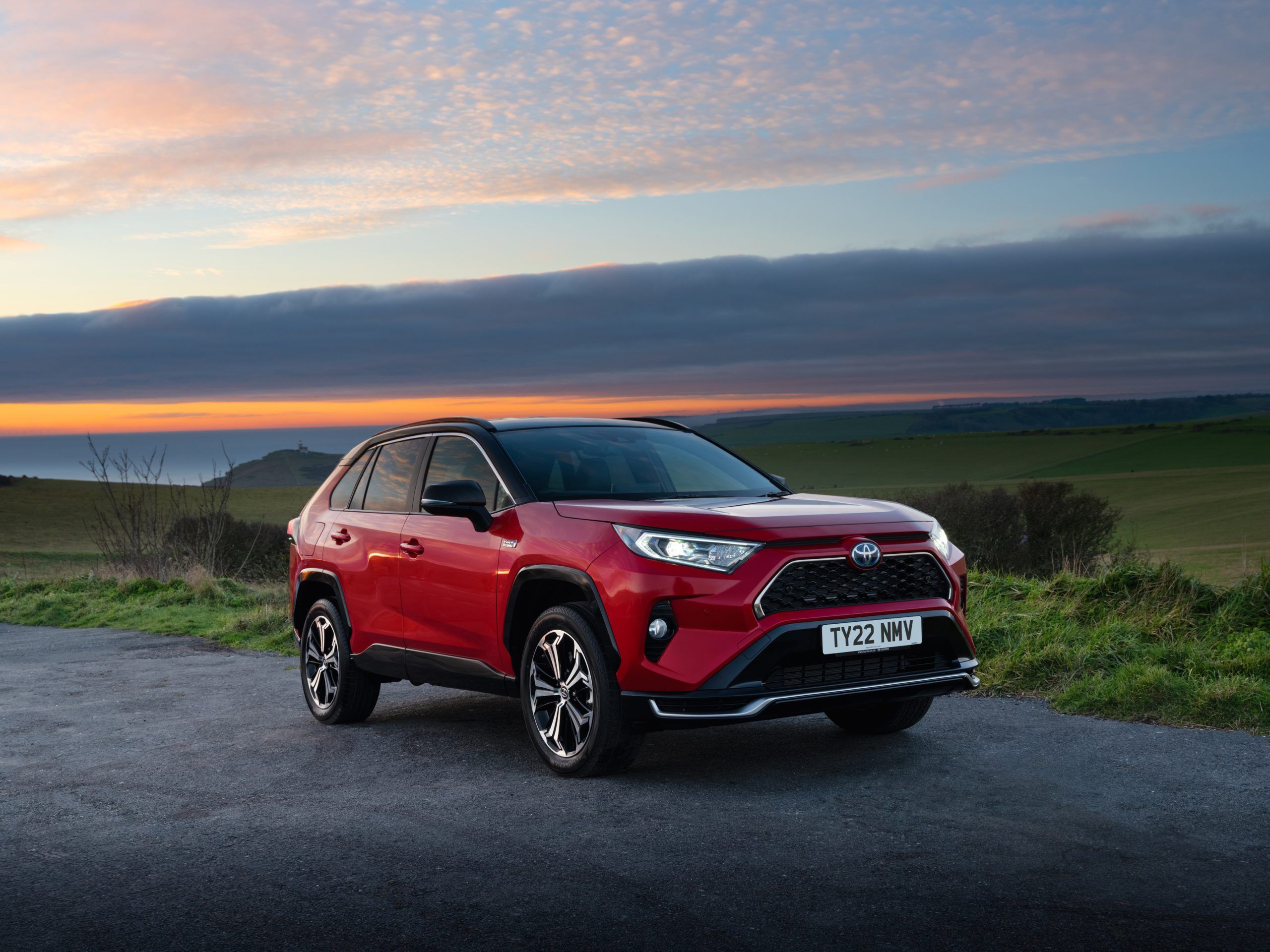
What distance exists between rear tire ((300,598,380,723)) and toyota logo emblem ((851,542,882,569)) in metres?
3.62

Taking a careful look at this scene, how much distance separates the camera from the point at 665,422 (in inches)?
315

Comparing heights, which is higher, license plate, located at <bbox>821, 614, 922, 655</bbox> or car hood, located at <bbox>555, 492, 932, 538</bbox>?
car hood, located at <bbox>555, 492, 932, 538</bbox>

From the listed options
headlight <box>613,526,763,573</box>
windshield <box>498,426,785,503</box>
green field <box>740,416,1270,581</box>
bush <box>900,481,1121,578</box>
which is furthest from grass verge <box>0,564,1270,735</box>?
green field <box>740,416,1270,581</box>

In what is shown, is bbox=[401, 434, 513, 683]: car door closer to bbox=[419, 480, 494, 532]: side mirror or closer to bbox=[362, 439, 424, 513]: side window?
bbox=[419, 480, 494, 532]: side mirror

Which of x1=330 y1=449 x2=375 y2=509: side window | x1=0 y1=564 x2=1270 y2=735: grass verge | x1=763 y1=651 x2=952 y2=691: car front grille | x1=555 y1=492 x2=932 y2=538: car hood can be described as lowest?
x1=0 y1=564 x2=1270 y2=735: grass verge

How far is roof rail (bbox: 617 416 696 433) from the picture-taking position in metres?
7.95

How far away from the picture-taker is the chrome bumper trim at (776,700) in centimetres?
551

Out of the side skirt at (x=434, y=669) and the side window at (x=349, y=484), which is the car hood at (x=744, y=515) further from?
the side window at (x=349, y=484)

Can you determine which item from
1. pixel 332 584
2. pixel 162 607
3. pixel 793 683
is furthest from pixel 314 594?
pixel 162 607

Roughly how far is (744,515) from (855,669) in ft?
2.97

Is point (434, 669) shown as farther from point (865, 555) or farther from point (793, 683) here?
point (865, 555)

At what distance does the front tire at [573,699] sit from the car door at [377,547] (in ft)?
4.26

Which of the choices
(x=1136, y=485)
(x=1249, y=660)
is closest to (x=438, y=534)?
(x=1249, y=660)

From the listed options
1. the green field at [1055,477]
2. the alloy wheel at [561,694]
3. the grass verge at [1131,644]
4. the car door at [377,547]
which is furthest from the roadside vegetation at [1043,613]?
the car door at [377,547]
